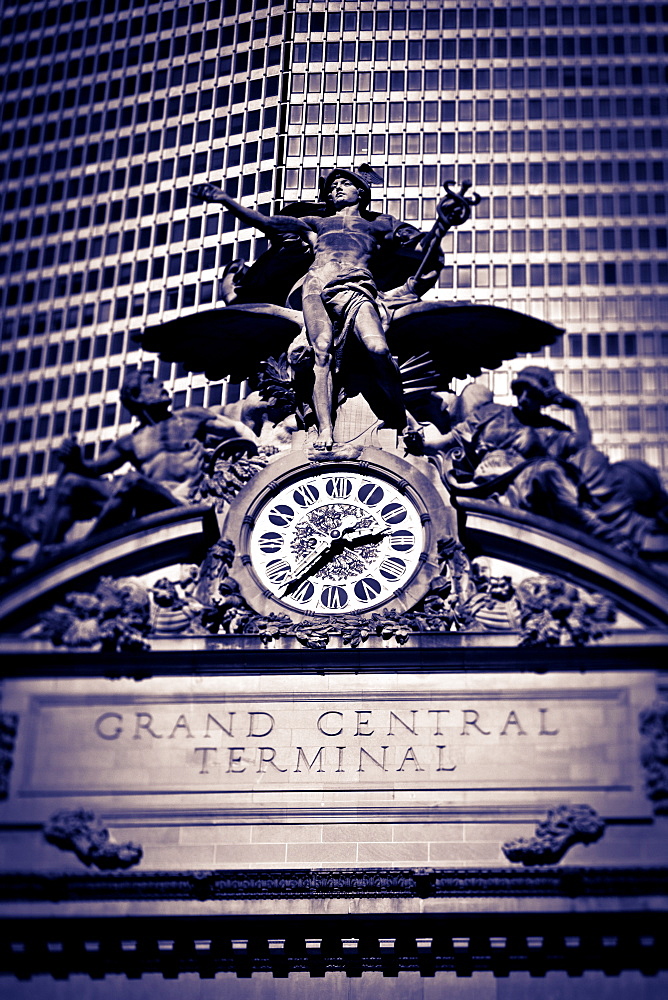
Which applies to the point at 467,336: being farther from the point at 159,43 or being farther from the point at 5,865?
the point at 159,43

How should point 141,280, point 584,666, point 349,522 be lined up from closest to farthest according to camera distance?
point 584,666
point 349,522
point 141,280

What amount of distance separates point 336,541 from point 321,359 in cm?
359

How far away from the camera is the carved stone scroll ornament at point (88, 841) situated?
106 ft

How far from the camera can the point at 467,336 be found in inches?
1512

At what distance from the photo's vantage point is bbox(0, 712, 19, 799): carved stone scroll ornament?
109ft

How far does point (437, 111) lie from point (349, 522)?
2552 centimetres

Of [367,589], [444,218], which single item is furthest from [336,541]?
[444,218]

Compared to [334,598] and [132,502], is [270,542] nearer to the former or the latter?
[334,598]

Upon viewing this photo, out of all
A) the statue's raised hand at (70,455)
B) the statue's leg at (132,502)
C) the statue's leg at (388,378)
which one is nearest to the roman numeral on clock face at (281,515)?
the statue's leg at (132,502)

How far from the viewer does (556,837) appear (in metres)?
31.6

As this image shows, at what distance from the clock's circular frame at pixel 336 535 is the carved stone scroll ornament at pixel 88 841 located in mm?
4355

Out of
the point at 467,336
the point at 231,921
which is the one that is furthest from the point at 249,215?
the point at 231,921

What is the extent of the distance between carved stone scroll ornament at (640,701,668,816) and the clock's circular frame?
4.12 metres

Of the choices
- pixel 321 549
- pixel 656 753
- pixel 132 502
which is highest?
pixel 132 502
